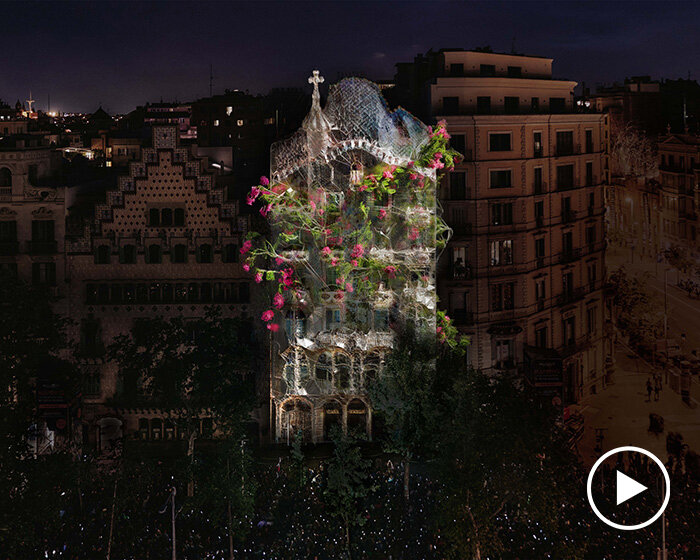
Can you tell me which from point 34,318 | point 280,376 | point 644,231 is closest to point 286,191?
point 280,376

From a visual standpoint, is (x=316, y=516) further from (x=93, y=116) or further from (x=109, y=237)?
(x=93, y=116)

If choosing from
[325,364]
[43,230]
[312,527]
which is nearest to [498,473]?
[312,527]

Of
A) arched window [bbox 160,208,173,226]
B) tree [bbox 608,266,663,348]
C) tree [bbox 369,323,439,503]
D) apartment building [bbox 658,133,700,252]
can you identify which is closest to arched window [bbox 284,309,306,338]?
tree [bbox 369,323,439,503]

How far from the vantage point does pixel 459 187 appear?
4731cm

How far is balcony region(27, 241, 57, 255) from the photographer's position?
44.3 m

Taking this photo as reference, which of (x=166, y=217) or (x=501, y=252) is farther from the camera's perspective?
(x=501, y=252)

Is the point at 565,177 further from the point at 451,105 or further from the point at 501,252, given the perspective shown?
the point at 451,105

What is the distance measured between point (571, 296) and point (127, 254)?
933 inches

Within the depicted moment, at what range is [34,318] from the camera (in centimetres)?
4012

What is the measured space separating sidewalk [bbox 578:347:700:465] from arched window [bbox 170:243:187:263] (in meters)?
20.6

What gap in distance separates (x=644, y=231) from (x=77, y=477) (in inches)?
2078

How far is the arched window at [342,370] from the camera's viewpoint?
40938 millimetres

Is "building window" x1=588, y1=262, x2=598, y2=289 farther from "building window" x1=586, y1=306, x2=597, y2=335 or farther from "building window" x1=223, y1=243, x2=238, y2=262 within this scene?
"building window" x1=223, y1=243, x2=238, y2=262

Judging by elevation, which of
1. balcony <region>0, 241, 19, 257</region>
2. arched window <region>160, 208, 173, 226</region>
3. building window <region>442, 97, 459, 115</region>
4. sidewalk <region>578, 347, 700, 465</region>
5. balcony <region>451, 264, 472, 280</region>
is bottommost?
sidewalk <region>578, 347, 700, 465</region>
